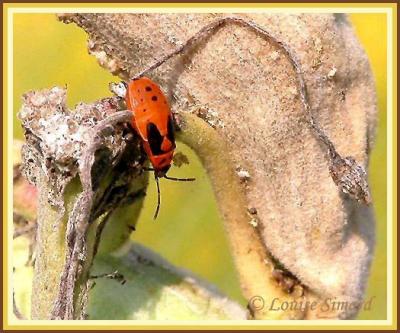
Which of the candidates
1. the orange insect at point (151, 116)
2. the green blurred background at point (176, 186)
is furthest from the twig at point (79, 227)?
the green blurred background at point (176, 186)

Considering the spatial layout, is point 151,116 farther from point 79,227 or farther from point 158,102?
point 79,227

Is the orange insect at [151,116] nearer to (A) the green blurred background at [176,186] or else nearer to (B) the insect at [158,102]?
(B) the insect at [158,102]

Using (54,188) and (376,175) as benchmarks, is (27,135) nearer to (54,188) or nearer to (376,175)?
(54,188)

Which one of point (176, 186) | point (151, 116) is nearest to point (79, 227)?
point (151, 116)

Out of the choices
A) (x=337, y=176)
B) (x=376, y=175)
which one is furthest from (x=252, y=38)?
(x=376, y=175)

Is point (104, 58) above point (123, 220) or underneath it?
above

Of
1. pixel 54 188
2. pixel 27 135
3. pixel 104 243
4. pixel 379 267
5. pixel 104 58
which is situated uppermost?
pixel 104 58
